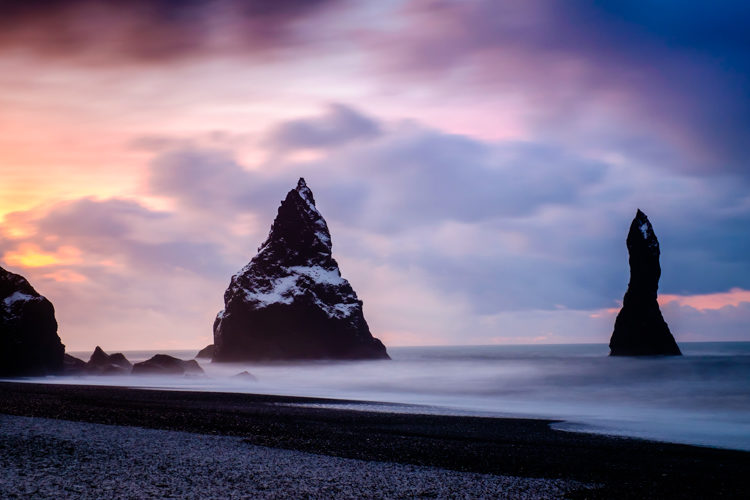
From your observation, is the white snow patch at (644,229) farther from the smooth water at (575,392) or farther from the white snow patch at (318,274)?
the white snow patch at (318,274)

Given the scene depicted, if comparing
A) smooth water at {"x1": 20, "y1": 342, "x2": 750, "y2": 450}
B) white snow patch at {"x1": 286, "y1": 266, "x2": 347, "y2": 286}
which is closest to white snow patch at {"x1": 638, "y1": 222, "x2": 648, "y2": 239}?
smooth water at {"x1": 20, "y1": 342, "x2": 750, "y2": 450}

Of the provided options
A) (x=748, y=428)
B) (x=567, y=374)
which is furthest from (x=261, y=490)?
(x=567, y=374)

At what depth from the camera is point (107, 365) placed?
252 ft

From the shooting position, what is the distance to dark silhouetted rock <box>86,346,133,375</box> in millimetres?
72375

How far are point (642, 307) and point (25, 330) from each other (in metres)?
107

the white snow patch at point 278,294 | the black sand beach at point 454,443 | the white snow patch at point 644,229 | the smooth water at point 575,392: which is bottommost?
the smooth water at point 575,392

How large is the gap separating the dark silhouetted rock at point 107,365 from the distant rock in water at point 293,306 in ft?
96.8

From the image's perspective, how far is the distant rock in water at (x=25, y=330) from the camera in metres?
60.1

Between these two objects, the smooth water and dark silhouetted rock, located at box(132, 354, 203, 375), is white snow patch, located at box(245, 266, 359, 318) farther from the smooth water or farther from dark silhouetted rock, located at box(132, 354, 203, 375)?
dark silhouetted rock, located at box(132, 354, 203, 375)

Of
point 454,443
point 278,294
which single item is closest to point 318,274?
point 278,294

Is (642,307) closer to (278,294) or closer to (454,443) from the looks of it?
(278,294)

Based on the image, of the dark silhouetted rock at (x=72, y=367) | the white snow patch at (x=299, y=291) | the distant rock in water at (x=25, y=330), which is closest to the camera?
the distant rock in water at (x=25, y=330)

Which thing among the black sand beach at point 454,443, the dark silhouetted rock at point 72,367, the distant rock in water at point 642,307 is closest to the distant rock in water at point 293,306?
the dark silhouetted rock at point 72,367

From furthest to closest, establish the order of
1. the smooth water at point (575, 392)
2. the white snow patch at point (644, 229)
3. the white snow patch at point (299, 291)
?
1. the white snow patch at point (644, 229)
2. the white snow patch at point (299, 291)
3. the smooth water at point (575, 392)
